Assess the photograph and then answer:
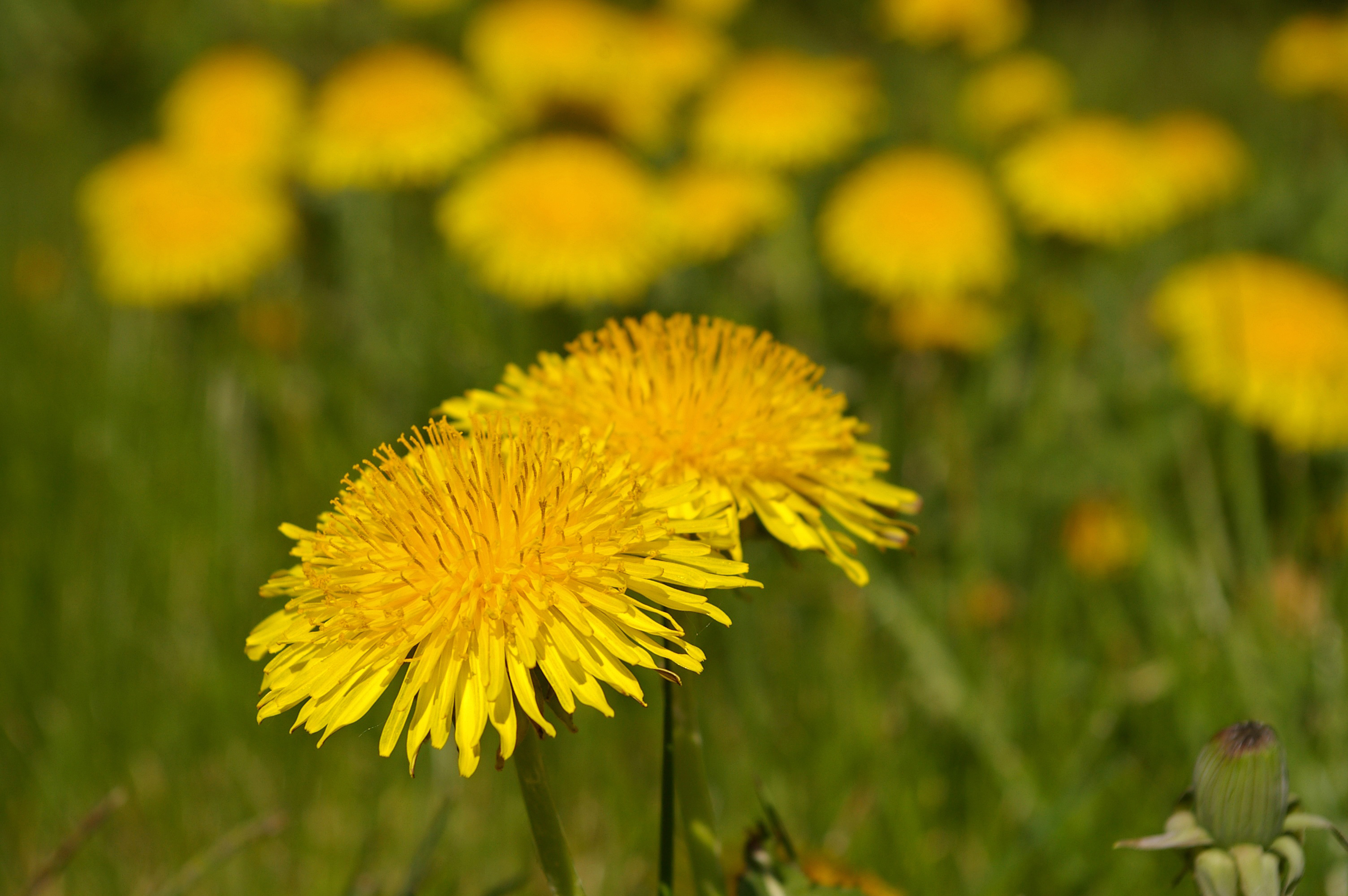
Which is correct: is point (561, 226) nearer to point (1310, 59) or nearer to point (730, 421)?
point (730, 421)

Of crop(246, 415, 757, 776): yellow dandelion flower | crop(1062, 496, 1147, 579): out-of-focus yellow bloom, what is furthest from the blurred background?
crop(246, 415, 757, 776): yellow dandelion flower

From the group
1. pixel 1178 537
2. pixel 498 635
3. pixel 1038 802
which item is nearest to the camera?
pixel 498 635

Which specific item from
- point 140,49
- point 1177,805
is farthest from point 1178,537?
point 140,49

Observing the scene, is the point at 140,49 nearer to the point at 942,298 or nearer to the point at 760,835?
the point at 942,298

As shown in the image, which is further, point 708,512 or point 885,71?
point 885,71

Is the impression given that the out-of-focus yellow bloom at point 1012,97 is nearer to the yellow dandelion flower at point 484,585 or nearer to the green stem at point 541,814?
the yellow dandelion flower at point 484,585
